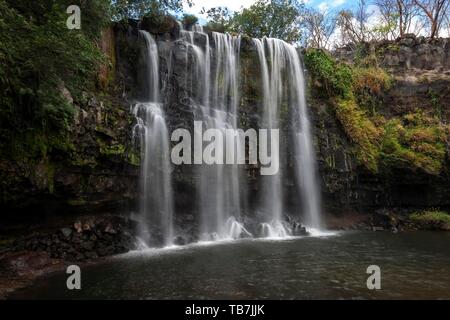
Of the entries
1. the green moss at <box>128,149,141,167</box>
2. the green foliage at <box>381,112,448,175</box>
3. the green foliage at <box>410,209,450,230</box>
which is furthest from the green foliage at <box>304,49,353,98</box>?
the green moss at <box>128,149,141,167</box>

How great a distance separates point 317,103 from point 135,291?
14759mm

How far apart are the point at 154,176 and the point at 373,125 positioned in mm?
12890

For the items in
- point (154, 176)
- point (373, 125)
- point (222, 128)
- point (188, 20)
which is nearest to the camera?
point (154, 176)

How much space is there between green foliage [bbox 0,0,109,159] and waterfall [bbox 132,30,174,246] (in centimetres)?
360

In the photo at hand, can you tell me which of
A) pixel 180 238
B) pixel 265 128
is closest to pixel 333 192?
pixel 265 128

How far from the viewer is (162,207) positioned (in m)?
14.6

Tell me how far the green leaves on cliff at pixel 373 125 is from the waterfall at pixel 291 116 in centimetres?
131

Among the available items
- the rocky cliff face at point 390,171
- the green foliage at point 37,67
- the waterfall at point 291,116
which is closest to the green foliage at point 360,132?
the rocky cliff face at point 390,171

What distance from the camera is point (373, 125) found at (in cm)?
2072

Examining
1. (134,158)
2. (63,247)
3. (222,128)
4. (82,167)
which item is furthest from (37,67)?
(222,128)

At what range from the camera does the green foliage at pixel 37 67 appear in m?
8.91

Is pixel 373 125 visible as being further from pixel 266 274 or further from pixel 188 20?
pixel 266 274

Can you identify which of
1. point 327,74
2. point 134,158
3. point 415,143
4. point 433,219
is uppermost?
point 327,74
